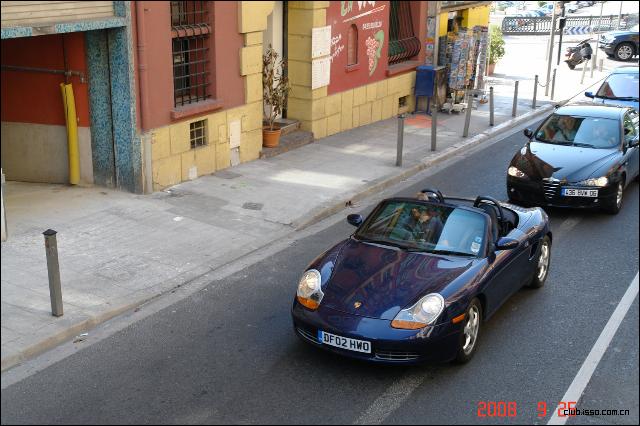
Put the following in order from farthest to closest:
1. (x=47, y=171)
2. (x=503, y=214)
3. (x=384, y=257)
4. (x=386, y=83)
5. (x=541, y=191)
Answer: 1. (x=386, y=83)
2. (x=47, y=171)
3. (x=541, y=191)
4. (x=503, y=214)
5. (x=384, y=257)

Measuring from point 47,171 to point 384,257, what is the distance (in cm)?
733

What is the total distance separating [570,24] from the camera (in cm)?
3894

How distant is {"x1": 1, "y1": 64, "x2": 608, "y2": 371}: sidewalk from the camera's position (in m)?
8.45

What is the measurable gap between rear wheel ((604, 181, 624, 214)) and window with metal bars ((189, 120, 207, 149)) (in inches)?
263

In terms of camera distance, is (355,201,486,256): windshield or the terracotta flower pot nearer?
(355,201,486,256): windshield

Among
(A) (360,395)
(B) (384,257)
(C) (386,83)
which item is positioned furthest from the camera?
(C) (386,83)

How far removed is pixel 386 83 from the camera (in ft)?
65.1

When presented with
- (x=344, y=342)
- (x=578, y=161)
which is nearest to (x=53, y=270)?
(x=344, y=342)

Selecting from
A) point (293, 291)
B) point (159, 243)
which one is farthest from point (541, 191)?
point (159, 243)

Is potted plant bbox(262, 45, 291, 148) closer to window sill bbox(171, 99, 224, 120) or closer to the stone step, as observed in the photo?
the stone step

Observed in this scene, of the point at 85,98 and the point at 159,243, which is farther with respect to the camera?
the point at 85,98

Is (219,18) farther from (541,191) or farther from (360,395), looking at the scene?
(360,395)

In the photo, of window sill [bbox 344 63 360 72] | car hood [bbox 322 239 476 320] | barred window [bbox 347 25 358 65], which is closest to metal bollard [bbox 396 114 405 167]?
window sill [bbox 344 63 360 72]

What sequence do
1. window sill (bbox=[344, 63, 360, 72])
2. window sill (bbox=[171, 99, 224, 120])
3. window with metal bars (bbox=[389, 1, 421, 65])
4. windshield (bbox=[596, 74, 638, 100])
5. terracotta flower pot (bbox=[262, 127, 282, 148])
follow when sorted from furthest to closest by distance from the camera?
window with metal bars (bbox=[389, 1, 421, 65]) < windshield (bbox=[596, 74, 638, 100]) < window sill (bbox=[344, 63, 360, 72]) < terracotta flower pot (bbox=[262, 127, 282, 148]) < window sill (bbox=[171, 99, 224, 120])
